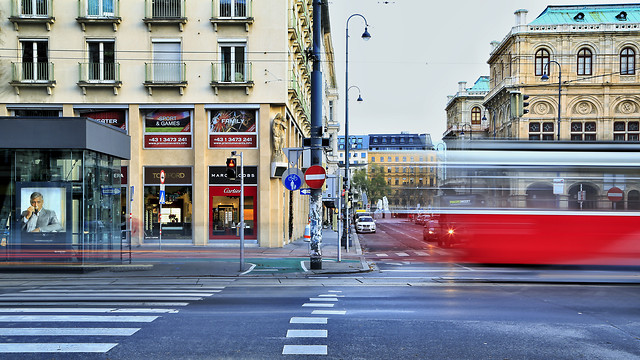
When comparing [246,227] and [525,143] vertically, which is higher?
[525,143]

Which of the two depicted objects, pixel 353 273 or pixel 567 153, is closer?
pixel 567 153

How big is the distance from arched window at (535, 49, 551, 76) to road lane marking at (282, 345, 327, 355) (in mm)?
68047

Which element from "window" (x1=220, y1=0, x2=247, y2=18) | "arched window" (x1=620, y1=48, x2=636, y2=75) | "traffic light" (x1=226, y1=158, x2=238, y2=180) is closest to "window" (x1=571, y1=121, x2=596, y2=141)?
"arched window" (x1=620, y1=48, x2=636, y2=75)

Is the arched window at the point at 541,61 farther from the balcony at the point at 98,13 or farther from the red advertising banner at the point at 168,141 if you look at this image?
the balcony at the point at 98,13

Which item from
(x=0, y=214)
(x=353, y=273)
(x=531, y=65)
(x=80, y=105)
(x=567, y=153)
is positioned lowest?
(x=353, y=273)

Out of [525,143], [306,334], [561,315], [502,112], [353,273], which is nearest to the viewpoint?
[306,334]

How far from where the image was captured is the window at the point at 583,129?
67.6 m

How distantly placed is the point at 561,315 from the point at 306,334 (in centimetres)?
427

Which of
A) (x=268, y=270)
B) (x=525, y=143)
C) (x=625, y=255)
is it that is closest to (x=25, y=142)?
(x=268, y=270)

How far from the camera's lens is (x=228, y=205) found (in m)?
28.7

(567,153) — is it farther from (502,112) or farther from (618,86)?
(502,112)

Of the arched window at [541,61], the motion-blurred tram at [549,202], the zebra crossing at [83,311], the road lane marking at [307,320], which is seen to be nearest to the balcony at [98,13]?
the zebra crossing at [83,311]

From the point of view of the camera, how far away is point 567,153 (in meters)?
16.2

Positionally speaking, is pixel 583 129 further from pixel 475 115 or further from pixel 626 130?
pixel 475 115
